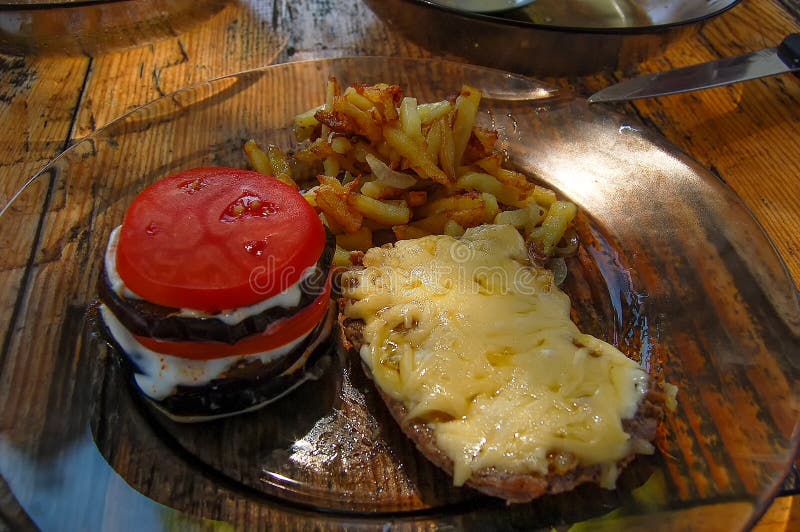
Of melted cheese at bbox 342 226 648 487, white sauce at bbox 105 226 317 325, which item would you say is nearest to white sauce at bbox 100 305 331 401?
white sauce at bbox 105 226 317 325

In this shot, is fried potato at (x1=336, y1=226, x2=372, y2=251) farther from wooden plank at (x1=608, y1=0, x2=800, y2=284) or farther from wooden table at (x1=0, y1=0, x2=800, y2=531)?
wooden plank at (x1=608, y1=0, x2=800, y2=284)

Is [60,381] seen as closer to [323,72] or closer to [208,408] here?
[208,408]

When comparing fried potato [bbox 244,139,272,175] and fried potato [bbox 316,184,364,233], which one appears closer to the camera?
fried potato [bbox 316,184,364,233]

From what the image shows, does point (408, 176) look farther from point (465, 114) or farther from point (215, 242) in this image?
point (215, 242)

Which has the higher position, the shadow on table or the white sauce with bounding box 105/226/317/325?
the white sauce with bounding box 105/226/317/325

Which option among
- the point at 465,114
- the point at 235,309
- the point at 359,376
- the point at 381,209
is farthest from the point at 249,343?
the point at 465,114

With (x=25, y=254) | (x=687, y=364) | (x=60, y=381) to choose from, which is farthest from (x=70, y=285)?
(x=687, y=364)

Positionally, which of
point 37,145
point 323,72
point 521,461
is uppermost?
point 323,72

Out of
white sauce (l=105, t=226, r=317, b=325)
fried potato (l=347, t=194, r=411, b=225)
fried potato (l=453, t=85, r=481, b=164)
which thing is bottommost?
fried potato (l=347, t=194, r=411, b=225)
